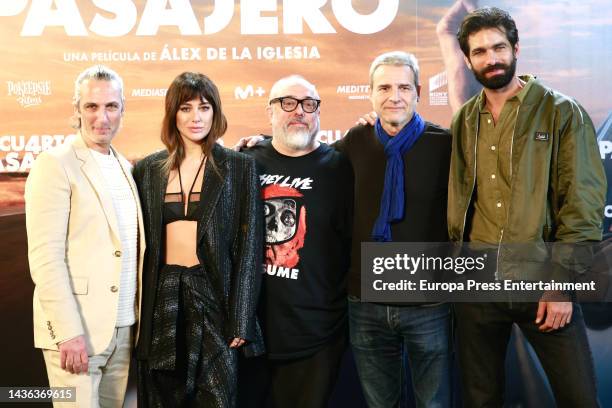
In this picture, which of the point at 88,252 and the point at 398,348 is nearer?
the point at 88,252

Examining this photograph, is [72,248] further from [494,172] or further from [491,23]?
[491,23]

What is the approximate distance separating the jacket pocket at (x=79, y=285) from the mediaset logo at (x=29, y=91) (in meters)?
1.66

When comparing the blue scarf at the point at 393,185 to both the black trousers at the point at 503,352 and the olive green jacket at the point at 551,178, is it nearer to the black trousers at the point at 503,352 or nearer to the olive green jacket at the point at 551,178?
the olive green jacket at the point at 551,178

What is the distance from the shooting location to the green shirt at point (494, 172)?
2.50m

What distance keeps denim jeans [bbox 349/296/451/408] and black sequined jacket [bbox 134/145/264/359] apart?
0.48 metres

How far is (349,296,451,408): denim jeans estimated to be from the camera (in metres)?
2.66

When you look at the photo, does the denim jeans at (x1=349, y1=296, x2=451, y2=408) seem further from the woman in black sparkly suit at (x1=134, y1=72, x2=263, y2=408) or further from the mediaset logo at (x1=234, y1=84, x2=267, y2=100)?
the mediaset logo at (x1=234, y1=84, x2=267, y2=100)

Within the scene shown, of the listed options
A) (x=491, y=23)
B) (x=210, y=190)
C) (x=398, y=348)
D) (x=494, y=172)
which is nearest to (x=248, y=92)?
(x=210, y=190)

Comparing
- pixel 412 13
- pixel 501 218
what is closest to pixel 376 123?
pixel 501 218

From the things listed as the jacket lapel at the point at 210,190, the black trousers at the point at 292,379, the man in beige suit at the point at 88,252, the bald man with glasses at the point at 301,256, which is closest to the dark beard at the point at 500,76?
the bald man with glasses at the point at 301,256

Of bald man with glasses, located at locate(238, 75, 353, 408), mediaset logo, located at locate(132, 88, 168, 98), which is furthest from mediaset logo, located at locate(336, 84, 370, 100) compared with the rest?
mediaset logo, located at locate(132, 88, 168, 98)

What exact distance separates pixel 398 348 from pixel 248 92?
1.72 m

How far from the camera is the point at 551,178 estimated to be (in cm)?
245

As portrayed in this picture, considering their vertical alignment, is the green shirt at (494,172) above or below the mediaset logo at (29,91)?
below
